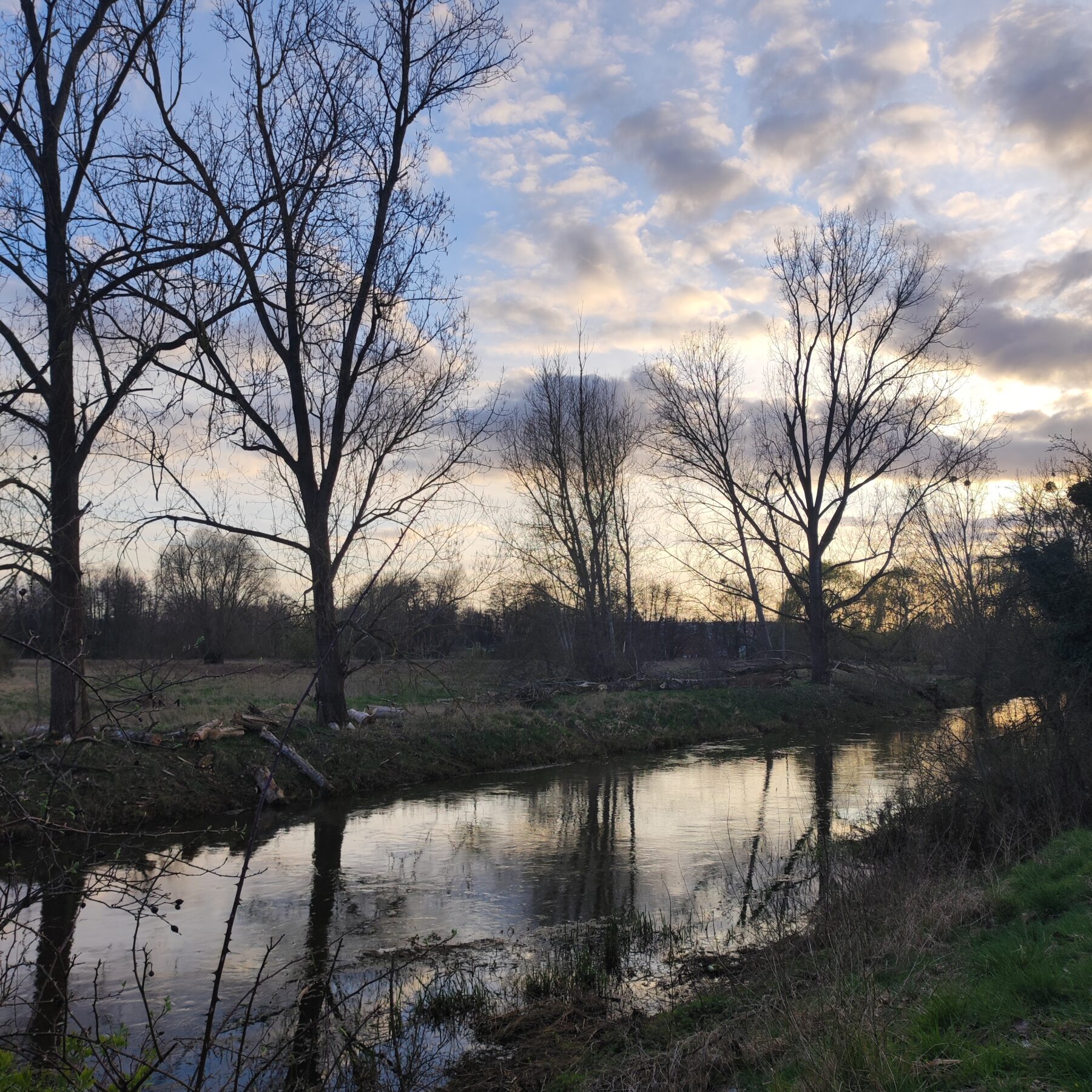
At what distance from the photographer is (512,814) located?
14.1 meters

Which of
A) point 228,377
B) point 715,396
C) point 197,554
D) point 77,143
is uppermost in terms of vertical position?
point 715,396

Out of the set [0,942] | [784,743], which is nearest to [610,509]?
[784,743]

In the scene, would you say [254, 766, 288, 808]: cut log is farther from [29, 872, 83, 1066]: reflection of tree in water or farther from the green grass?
the green grass

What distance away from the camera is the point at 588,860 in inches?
440

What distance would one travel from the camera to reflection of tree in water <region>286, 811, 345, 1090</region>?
556 centimetres

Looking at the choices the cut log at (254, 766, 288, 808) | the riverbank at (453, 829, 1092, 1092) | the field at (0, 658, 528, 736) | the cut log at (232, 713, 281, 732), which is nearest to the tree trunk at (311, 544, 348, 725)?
the field at (0, 658, 528, 736)

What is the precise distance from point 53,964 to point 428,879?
16.5 feet

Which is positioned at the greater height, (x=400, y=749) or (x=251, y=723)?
(x=251, y=723)

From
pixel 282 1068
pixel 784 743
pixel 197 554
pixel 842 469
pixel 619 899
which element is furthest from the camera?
pixel 842 469

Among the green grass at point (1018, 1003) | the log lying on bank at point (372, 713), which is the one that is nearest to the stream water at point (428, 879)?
the log lying on bank at point (372, 713)

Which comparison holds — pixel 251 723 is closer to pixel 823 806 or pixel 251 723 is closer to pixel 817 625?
pixel 823 806

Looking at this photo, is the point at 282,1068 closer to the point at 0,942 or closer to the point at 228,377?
the point at 0,942

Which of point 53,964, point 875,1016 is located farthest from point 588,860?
point 875,1016

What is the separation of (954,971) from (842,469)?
25.6 m
